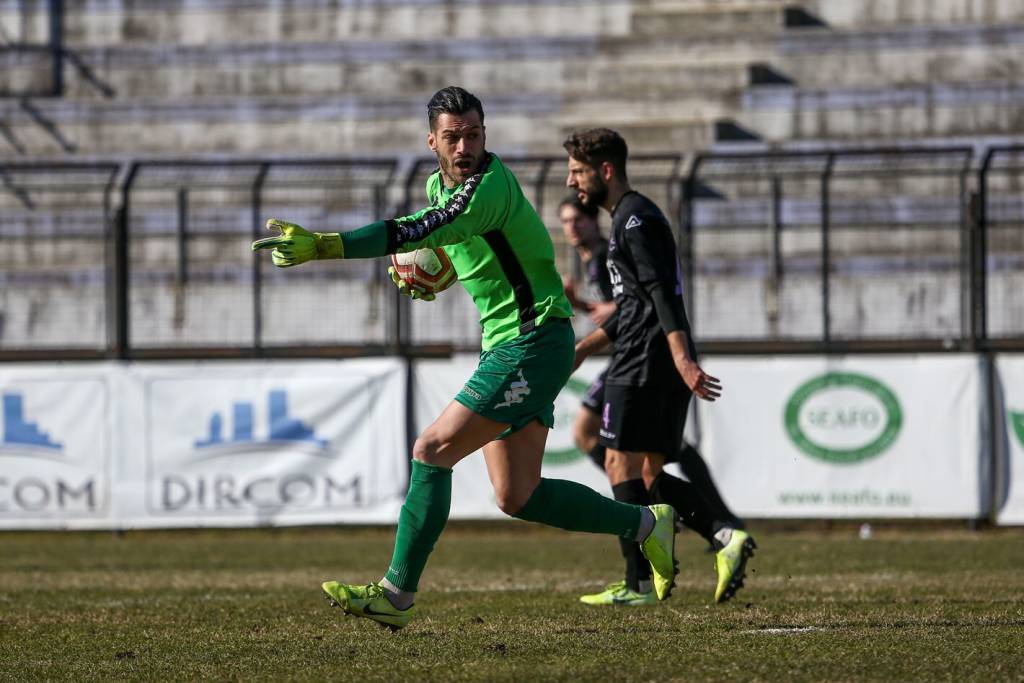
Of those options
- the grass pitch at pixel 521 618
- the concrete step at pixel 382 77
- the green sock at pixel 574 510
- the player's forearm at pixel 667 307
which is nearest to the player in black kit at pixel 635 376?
the player's forearm at pixel 667 307

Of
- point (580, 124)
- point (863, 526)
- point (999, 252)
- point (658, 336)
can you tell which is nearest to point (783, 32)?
point (580, 124)

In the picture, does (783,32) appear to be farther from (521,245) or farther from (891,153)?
(521,245)

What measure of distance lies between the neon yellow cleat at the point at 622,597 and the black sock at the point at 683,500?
420 millimetres

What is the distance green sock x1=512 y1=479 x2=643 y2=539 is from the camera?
652 centimetres

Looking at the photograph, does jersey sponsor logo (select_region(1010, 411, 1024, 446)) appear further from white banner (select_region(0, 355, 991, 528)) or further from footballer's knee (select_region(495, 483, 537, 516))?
footballer's knee (select_region(495, 483, 537, 516))

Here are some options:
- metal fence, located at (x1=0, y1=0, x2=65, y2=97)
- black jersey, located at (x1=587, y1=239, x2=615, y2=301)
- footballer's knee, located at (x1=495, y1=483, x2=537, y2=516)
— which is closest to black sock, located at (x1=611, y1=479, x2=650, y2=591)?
footballer's knee, located at (x1=495, y1=483, x2=537, y2=516)

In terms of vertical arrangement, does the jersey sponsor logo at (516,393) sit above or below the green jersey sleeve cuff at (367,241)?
below

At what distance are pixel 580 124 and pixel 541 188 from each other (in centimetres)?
445

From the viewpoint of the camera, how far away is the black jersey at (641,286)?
7.34 meters

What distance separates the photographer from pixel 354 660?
5.71m

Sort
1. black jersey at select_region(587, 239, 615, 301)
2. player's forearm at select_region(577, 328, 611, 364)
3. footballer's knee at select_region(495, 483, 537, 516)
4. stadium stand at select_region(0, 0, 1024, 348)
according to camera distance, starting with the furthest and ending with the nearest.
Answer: stadium stand at select_region(0, 0, 1024, 348) → black jersey at select_region(587, 239, 615, 301) → player's forearm at select_region(577, 328, 611, 364) → footballer's knee at select_region(495, 483, 537, 516)

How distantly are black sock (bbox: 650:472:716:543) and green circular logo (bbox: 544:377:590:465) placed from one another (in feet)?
19.3

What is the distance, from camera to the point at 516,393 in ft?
20.4

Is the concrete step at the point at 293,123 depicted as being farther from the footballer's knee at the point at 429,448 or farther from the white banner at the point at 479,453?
the footballer's knee at the point at 429,448
